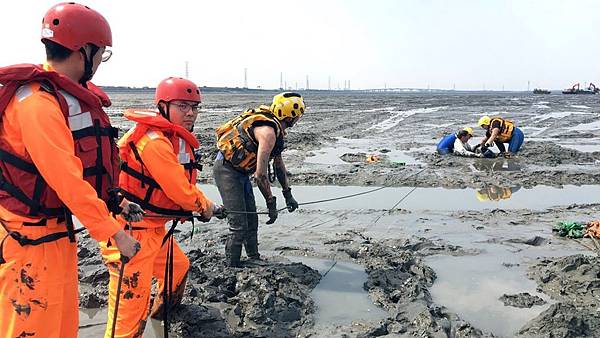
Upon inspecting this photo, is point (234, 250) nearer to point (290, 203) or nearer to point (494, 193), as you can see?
point (290, 203)

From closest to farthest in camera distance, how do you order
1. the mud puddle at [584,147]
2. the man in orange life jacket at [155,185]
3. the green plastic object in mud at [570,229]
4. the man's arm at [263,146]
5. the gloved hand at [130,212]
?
the gloved hand at [130,212]
the man in orange life jacket at [155,185]
the man's arm at [263,146]
the green plastic object in mud at [570,229]
the mud puddle at [584,147]

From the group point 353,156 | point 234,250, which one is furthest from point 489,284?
point 353,156

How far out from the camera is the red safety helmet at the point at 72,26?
2.51 m

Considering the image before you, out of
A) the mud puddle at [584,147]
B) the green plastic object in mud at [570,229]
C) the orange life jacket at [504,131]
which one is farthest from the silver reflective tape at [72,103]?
the mud puddle at [584,147]

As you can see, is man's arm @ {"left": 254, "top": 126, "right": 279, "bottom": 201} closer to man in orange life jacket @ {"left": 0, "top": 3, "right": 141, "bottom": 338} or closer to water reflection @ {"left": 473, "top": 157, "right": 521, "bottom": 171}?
man in orange life jacket @ {"left": 0, "top": 3, "right": 141, "bottom": 338}

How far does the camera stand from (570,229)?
6840 millimetres

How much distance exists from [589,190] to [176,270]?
30.0ft

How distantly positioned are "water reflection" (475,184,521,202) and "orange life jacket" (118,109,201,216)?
702 centimetres

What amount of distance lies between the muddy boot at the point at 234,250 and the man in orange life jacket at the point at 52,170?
8.79 ft

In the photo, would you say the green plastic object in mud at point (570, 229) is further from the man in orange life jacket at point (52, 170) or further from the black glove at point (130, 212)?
the man in orange life jacket at point (52, 170)

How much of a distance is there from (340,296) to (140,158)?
253 centimetres

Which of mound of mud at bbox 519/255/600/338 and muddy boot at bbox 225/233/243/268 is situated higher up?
muddy boot at bbox 225/233/243/268

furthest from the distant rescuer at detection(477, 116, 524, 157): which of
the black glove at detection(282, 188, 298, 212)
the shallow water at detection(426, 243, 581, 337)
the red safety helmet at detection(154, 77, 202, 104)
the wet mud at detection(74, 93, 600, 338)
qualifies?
the red safety helmet at detection(154, 77, 202, 104)

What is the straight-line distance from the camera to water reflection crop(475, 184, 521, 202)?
9430 mm
